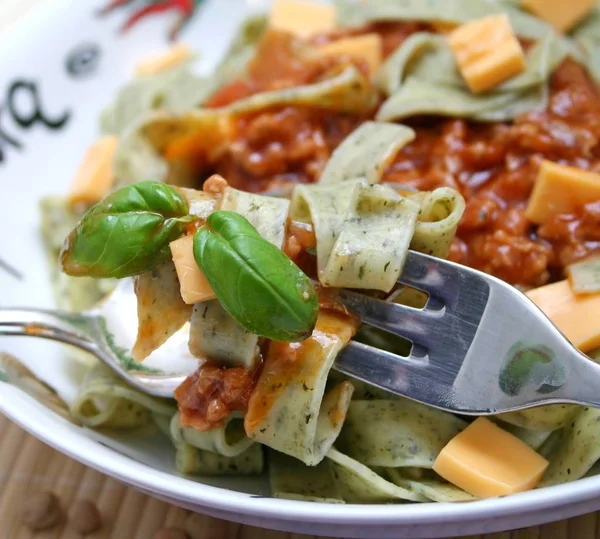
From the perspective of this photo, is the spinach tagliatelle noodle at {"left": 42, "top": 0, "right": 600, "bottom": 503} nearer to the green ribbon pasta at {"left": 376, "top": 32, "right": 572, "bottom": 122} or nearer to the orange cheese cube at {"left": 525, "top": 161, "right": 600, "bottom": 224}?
the green ribbon pasta at {"left": 376, "top": 32, "right": 572, "bottom": 122}

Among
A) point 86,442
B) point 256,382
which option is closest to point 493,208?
point 256,382

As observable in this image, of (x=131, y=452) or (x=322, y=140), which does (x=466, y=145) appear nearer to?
(x=322, y=140)

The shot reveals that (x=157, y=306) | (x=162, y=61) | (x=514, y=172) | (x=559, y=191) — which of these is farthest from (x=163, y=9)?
(x=559, y=191)

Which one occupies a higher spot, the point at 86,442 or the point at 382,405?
the point at 86,442

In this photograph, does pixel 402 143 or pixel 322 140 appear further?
pixel 322 140

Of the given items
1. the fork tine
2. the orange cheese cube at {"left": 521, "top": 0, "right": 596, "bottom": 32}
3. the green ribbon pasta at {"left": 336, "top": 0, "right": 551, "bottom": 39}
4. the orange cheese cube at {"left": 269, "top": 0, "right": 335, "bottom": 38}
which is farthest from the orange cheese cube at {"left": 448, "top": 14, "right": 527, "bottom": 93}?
the fork tine

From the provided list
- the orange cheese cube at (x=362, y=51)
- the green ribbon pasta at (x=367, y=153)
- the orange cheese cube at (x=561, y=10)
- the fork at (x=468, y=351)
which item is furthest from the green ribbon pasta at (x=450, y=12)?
the fork at (x=468, y=351)

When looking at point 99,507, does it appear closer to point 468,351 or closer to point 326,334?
point 326,334
